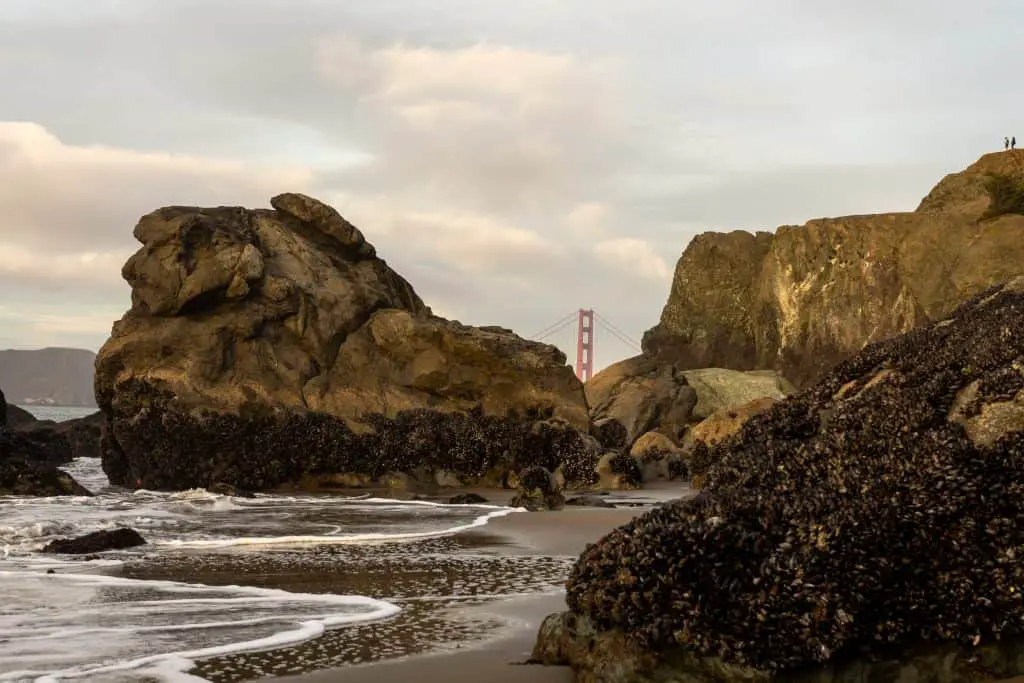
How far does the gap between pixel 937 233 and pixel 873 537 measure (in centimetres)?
4667

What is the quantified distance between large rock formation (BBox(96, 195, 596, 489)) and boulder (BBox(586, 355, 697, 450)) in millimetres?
11077

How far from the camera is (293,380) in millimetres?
24672

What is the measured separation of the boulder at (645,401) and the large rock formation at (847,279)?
8.47 m

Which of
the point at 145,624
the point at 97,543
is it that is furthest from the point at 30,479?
the point at 145,624

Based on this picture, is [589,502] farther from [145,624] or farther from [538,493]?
[145,624]

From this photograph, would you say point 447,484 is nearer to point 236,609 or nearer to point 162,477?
point 162,477

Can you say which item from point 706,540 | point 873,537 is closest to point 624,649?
point 706,540

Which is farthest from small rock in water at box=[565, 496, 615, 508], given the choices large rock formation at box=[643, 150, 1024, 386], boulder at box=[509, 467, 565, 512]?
large rock formation at box=[643, 150, 1024, 386]

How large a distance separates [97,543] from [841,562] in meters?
9.99

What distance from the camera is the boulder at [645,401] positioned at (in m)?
38.8

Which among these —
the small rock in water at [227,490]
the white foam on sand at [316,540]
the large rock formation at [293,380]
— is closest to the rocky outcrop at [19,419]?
the large rock formation at [293,380]

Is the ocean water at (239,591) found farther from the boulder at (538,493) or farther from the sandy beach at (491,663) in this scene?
the boulder at (538,493)

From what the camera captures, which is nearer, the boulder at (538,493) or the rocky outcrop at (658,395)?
the boulder at (538,493)

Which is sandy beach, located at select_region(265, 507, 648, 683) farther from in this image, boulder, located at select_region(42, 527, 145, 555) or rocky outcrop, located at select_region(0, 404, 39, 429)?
rocky outcrop, located at select_region(0, 404, 39, 429)
